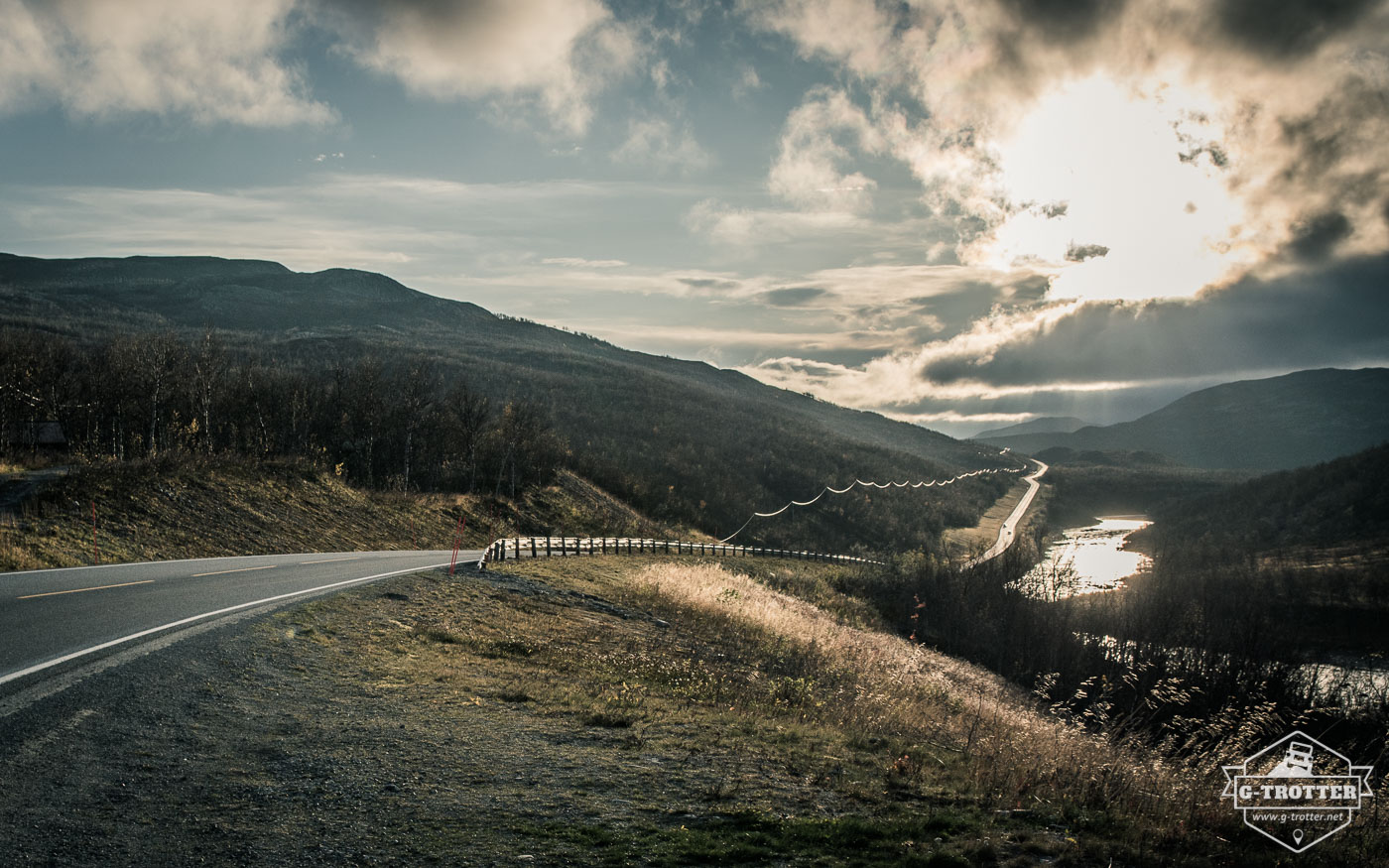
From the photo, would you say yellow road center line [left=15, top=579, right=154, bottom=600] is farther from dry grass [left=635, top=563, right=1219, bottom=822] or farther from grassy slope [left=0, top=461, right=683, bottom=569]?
dry grass [left=635, top=563, right=1219, bottom=822]

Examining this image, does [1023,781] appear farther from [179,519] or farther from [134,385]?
[134,385]

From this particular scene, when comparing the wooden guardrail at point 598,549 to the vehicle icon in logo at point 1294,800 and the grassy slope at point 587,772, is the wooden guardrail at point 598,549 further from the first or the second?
the vehicle icon in logo at point 1294,800

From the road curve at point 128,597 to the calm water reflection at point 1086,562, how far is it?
34627 mm

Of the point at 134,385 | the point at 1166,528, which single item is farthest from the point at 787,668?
the point at 1166,528

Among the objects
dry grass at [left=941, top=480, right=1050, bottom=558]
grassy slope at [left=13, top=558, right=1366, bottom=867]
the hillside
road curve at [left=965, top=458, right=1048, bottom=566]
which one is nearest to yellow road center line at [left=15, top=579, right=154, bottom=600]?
grassy slope at [left=13, top=558, right=1366, bottom=867]

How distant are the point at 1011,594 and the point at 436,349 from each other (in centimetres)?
11758

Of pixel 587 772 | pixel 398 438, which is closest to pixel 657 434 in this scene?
pixel 398 438

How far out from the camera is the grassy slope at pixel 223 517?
21.3 meters

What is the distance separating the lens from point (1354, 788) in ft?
30.6

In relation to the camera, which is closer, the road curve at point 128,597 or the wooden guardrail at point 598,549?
the road curve at point 128,597

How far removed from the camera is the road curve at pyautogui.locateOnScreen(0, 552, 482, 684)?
9.77 metres

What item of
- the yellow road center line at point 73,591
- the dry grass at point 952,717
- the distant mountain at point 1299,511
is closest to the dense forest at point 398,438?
the yellow road center line at point 73,591

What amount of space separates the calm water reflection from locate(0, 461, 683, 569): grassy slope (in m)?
30.5

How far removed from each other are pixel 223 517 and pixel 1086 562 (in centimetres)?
6629
